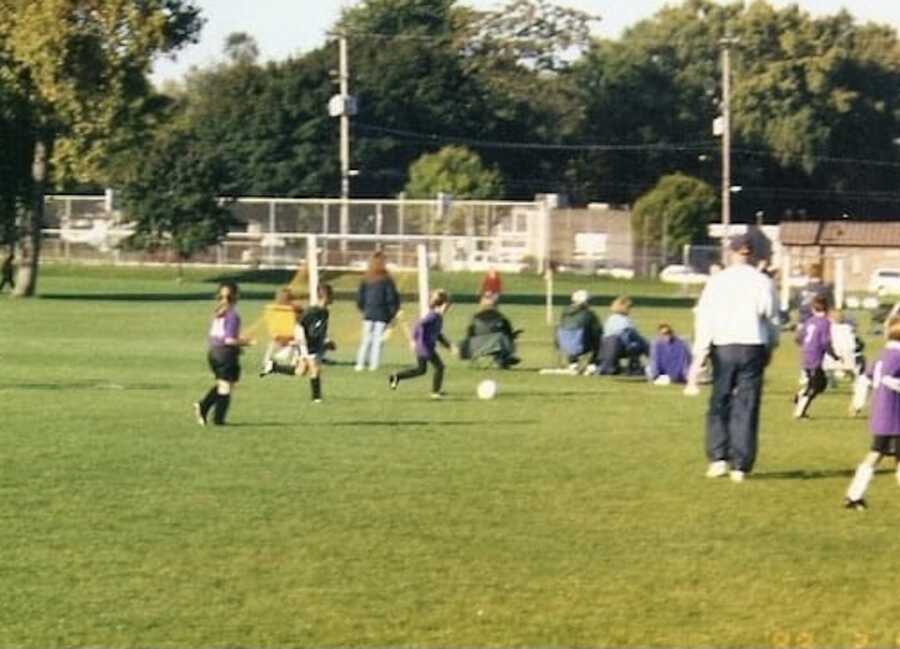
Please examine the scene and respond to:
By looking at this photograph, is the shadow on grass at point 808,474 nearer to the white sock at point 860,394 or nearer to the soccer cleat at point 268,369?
the white sock at point 860,394

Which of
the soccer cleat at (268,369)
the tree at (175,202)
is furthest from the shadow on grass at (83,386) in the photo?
the tree at (175,202)

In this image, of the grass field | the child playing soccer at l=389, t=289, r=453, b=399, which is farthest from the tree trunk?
the grass field

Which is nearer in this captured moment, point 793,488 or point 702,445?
point 793,488

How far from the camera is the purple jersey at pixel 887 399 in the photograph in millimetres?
14938

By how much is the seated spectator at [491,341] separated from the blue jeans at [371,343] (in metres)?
1.91

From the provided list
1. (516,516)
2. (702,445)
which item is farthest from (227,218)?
(516,516)

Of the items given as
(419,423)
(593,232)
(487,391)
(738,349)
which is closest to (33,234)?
(593,232)

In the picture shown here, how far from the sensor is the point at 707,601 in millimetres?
10953

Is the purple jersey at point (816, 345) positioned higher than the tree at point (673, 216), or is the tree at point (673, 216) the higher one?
the tree at point (673, 216)

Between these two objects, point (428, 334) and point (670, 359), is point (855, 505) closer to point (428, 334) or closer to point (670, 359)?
point (428, 334)

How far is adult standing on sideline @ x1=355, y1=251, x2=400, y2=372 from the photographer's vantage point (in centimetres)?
3081

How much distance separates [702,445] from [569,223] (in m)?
77.0

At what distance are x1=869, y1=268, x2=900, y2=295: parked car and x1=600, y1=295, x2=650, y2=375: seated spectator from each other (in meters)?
42.6

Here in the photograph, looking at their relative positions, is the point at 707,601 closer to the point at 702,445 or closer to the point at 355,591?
the point at 355,591
